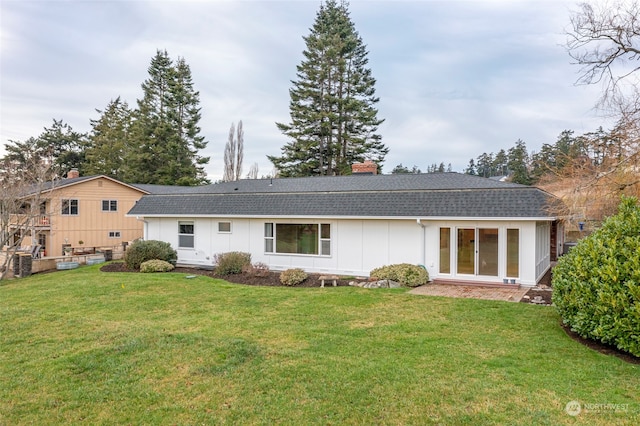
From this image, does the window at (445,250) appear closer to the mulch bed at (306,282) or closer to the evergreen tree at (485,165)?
the mulch bed at (306,282)

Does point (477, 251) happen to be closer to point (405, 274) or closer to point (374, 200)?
point (405, 274)

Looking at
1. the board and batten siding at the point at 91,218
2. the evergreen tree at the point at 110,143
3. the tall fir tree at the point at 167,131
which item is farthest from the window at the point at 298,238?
the evergreen tree at the point at 110,143

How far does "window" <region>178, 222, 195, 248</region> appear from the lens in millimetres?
17562

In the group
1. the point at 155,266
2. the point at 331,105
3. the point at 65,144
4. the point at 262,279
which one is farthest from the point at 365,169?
the point at 65,144

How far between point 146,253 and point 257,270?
5.76 metres

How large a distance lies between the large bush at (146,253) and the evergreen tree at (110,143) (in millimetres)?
26410

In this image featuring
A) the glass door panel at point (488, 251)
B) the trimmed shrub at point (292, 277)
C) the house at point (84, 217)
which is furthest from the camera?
the house at point (84, 217)

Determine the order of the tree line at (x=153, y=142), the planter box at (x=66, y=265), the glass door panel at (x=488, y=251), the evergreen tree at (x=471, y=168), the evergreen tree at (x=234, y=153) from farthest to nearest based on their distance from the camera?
1. the evergreen tree at (x=471, y=168)
2. the evergreen tree at (x=234, y=153)
3. the tree line at (x=153, y=142)
4. the planter box at (x=66, y=265)
5. the glass door panel at (x=488, y=251)

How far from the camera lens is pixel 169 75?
129 feet

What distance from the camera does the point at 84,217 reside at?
24.9m

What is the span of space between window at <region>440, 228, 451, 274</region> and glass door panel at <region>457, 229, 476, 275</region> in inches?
12.5

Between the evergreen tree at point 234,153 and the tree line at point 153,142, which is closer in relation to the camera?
the tree line at point 153,142

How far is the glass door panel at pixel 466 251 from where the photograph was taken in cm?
1266

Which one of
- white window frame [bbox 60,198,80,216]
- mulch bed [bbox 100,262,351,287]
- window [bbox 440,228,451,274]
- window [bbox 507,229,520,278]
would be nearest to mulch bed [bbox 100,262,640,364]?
mulch bed [bbox 100,262,351,287]
